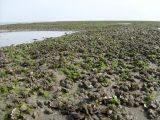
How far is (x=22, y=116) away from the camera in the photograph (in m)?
11.0

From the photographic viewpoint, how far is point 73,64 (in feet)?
61.0

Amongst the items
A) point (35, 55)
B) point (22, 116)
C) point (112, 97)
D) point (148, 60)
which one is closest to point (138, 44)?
point (148, 60)

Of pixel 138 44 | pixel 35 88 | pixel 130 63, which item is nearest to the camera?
pixel 35 88

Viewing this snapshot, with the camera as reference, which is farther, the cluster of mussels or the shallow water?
the shallow water

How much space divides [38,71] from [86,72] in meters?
2.47

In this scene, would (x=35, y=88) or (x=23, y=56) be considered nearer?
(x=35, y=88)

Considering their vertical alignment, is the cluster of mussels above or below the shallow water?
above

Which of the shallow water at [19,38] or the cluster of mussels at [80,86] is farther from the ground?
the cluster of mussels at [80,86]

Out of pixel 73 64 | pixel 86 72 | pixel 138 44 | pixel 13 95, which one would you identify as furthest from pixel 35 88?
pixel 138 44

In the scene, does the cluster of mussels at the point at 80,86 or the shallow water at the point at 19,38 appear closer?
the cluster of mussels at the point at 80,86

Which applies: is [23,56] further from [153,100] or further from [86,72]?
[153,100]

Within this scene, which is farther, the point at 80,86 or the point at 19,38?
the point at 19,38

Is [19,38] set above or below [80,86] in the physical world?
below

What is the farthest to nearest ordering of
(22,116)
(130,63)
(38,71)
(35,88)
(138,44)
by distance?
(138,44) < (130,63) < (38,71) < (35,88) < (22,116)
